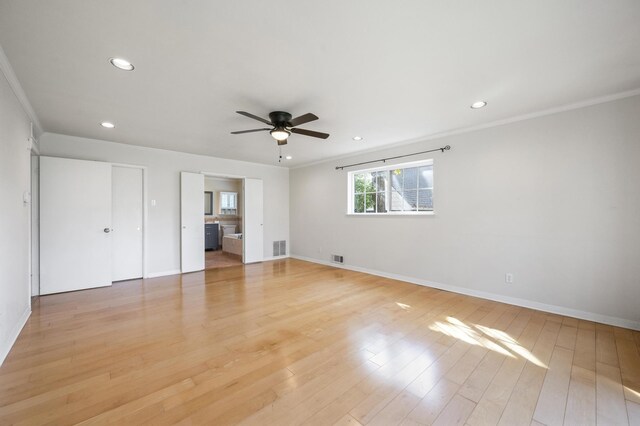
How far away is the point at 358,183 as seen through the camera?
567 cm

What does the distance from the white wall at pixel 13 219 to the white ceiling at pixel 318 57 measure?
35 cm

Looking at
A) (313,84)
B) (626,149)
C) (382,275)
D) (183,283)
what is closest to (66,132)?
(183,283)

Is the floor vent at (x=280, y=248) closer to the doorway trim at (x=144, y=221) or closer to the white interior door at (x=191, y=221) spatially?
the white interior door at (x=191, y=221)

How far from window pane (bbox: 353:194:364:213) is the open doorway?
3394mm

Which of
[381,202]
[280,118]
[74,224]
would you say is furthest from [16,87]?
[381,202]

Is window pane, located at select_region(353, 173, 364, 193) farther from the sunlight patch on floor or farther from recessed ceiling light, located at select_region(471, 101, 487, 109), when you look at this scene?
the sunlight patch on floor

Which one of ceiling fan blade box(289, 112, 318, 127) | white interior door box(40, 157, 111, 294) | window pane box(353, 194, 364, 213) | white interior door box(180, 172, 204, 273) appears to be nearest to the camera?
ceiling fan blade box(289, 112, 318, 127)

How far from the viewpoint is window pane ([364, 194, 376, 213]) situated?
5.33 metres

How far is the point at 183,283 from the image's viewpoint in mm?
4562

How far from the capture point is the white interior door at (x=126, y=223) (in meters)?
4.63

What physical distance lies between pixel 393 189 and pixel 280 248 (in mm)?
3511

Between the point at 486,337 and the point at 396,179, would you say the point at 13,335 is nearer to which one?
the point at 486,337

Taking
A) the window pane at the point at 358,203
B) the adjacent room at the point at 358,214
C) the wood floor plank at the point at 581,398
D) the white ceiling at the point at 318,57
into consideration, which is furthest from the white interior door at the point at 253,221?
the wood floor plank at the point at 581,398

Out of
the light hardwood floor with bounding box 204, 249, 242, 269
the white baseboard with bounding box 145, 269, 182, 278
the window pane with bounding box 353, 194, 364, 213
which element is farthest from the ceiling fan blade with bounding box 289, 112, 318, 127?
the light hardwood floor with bounding box 204, 249, 242, 269
